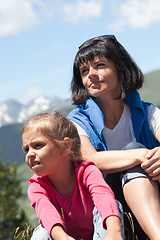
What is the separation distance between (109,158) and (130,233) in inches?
23.3

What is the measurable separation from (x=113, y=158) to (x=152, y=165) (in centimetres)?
32

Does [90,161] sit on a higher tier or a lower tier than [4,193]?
lower

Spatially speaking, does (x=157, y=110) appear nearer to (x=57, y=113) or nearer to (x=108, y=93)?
(x=108, y=93)

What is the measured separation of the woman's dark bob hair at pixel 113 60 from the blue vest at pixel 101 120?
10 cm

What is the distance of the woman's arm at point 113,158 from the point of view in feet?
9.74

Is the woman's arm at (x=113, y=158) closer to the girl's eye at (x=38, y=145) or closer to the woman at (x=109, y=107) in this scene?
the woman at (x=109, y=107)

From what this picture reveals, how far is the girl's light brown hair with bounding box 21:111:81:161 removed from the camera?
111 inches

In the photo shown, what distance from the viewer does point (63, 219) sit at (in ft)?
9.12

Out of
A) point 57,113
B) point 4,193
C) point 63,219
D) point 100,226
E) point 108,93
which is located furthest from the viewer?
point 4,193

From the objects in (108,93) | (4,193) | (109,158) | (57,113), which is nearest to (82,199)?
(109,158)

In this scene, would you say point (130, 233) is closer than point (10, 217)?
Yes

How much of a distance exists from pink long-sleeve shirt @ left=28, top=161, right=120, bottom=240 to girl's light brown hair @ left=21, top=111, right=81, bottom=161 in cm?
14

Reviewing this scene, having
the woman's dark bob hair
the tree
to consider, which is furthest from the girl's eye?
the tree

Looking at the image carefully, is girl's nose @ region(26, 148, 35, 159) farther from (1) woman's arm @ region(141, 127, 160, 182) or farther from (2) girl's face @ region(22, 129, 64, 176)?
(1) woman's arm @ region(141, 127, 160, 182)
